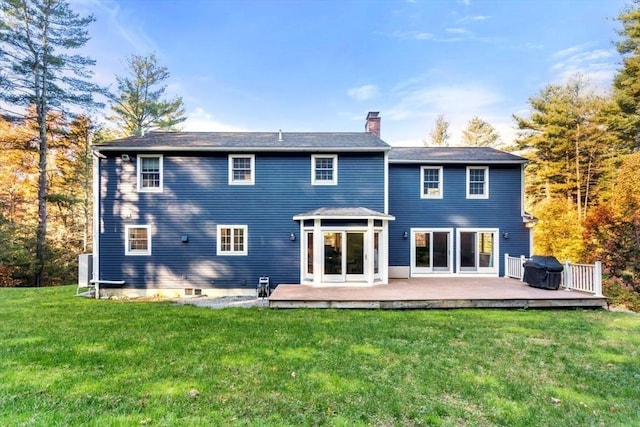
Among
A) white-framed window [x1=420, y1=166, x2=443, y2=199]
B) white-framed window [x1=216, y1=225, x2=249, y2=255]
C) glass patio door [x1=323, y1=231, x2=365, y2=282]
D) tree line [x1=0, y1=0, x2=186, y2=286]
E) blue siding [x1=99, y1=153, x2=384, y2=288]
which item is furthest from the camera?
tree line [x1=0, y1=0, x2=186, y2=286]

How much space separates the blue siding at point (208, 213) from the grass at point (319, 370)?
3441 mm

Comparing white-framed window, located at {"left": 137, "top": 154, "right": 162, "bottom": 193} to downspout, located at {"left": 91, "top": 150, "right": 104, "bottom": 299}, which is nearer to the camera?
downspout, located at {"left": 91, "top": 150, "right": 104, "bottom": 299}

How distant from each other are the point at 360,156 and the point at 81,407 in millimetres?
9748

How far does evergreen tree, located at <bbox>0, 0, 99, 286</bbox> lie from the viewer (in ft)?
50.9

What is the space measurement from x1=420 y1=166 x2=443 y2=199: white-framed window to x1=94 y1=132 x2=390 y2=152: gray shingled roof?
2.42 meters

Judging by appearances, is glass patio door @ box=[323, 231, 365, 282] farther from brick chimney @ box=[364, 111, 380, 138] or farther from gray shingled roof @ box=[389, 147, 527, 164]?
Answer: brick chimney @ box=[364, 111, 380, 138]

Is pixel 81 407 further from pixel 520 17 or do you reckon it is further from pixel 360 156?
pixel 520 17

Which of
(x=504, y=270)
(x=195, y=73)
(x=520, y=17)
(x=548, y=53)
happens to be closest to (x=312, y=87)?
(x=195, y=73)

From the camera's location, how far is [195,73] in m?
22.5

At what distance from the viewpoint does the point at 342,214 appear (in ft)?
33.3

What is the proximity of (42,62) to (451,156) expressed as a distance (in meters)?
21.1

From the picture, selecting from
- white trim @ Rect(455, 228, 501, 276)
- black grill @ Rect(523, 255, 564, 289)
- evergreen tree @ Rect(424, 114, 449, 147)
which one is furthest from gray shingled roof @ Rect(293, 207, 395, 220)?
evergreen tree @ Rect(424, 114, 449, 147)

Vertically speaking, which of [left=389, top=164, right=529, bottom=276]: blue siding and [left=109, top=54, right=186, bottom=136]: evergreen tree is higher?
[left=109, top=54, right=186, bottom=136]: evergreen tree

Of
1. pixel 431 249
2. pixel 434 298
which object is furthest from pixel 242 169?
pixel 431 249
